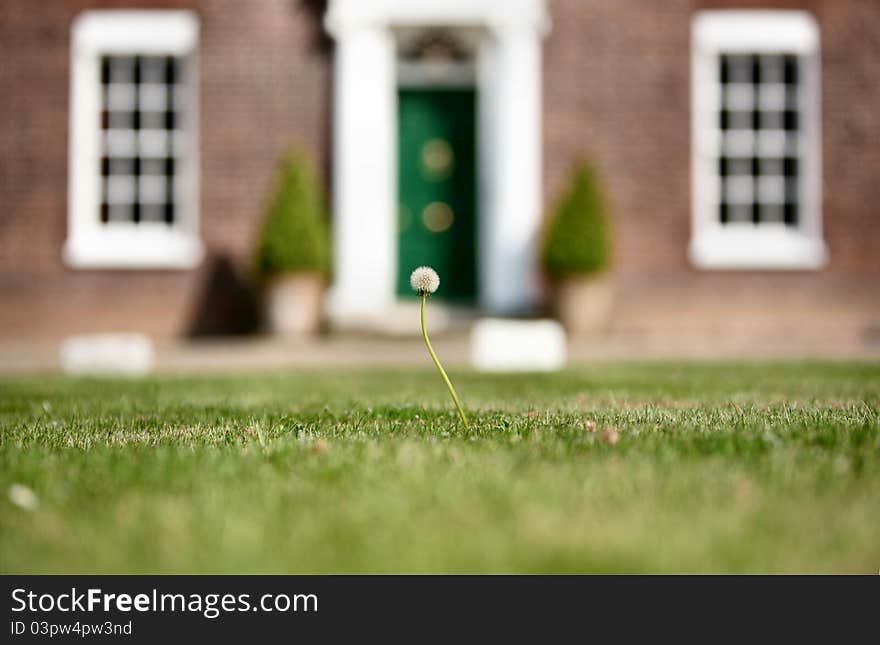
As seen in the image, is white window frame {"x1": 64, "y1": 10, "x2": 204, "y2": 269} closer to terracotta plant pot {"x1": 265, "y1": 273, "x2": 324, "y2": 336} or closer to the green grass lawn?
terracotta plant pot {"x1": 265, "y1": 273, "x2": 324, "y2": 336}

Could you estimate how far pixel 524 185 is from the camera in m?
11.3

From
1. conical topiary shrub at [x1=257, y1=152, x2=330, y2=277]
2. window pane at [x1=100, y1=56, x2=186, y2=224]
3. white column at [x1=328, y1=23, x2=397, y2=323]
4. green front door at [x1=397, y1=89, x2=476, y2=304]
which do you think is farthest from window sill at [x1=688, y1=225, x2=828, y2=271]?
window pane at [x1=100, y1=56, x2=186, y2=224]

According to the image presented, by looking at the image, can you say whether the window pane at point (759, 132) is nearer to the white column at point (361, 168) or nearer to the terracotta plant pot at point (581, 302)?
the terracotta plant pot at point (581, 302)

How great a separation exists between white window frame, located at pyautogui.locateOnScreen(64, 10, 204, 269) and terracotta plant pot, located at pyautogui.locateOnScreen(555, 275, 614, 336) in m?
4.51

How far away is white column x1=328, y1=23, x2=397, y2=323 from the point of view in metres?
11.2

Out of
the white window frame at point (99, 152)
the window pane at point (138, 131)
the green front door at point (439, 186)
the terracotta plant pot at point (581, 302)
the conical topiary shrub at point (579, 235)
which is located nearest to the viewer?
the conical topiary shrub at point (579, 235)

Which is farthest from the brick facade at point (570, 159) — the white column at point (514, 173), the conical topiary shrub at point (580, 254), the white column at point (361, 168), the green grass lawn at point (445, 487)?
the green grass lawn at point (445, 487)

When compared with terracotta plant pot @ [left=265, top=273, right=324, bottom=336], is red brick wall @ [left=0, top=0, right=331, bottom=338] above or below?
above

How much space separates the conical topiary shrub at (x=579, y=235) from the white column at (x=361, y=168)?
206 cm

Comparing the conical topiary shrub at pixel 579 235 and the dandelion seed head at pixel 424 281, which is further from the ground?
the conical topiary shrub at pixel 579 235

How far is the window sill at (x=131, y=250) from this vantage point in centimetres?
1167

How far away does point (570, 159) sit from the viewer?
1155 cm
